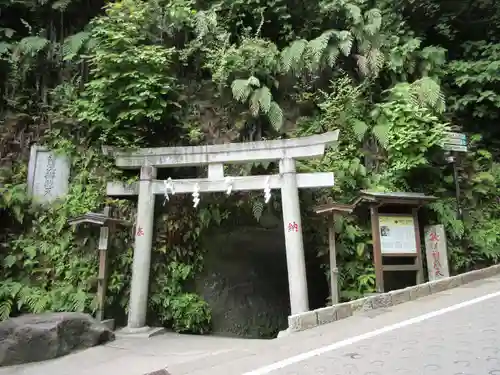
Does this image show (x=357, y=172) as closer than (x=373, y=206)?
No

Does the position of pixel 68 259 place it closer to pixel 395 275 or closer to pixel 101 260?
pixel 101 260

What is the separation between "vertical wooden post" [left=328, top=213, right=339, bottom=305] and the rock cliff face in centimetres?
247

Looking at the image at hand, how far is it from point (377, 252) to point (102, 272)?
18.0 ft

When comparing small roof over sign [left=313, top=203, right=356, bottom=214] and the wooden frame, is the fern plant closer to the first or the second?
small roof over sign [left=313, top=203, right=356, bottom=214]

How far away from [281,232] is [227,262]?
5.27ft

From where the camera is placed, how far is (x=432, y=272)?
9.20 m

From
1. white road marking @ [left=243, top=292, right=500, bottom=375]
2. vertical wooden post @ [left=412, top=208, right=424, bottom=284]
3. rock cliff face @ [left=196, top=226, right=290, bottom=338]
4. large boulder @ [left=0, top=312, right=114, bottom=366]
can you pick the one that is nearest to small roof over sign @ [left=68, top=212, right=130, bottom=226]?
large boulder @ [left=0, top=312, right=114, bottom=366]

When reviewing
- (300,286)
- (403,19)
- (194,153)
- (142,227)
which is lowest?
(300,286)

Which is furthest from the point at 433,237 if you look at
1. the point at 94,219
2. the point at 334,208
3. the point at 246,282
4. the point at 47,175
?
the point at 47,175

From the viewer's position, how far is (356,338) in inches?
229

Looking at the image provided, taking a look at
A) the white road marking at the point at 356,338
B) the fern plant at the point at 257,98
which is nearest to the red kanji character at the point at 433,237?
the white road marking at the point at 356,338

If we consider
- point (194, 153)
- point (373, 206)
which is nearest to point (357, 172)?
point (373, 206)

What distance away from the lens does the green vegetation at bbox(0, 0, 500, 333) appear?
9.19 meters

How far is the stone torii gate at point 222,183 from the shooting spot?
8.27m
